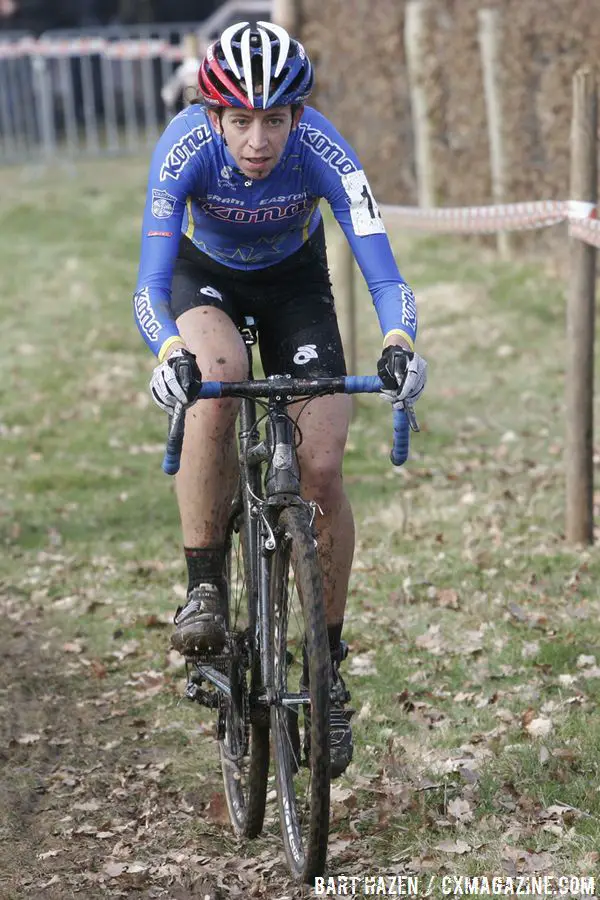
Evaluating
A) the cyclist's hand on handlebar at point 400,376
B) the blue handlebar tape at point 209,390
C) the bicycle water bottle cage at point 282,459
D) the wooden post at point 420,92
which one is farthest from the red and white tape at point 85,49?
the cyclist's hand on handlebar at point 400,376

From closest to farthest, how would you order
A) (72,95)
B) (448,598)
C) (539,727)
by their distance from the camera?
1. (539,727)
2. (448,598)
3. (72,95)

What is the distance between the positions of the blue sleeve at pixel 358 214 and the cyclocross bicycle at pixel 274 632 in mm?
507

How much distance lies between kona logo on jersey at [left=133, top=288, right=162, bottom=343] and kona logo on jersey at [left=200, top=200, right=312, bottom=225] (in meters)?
0.43

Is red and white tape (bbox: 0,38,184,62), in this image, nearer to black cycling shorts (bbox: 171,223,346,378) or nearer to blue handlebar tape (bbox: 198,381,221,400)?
black cycling shorts (bbox: 171,223,346,378)

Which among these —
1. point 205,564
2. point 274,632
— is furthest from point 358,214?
point 274,632

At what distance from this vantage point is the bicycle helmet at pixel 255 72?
4.50 metres

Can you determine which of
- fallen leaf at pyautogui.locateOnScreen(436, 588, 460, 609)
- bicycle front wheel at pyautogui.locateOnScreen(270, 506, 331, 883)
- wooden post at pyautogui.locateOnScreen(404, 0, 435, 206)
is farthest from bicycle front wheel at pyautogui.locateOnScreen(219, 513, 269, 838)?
wooden post at pyautogui.locateOnScreen(404, 0, 435, 206)

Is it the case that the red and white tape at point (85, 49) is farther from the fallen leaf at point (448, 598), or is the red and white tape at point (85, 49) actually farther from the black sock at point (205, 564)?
the black sock at point (205, 564)

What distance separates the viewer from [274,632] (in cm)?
452

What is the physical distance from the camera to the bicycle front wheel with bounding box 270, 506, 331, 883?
159 inches

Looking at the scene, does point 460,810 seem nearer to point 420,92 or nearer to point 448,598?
point 448,598

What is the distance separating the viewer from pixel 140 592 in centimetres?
760

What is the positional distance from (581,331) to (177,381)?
12.2 ft

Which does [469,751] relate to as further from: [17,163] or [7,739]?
[17,163]
